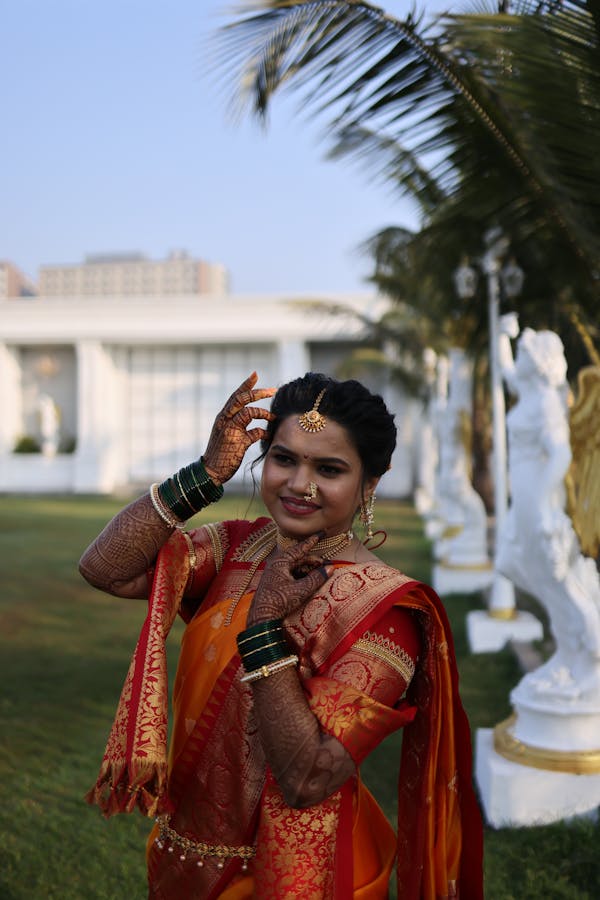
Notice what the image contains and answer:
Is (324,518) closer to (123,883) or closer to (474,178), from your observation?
(123,883)

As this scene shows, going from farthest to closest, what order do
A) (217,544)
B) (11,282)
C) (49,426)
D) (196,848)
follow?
(11,282) → (49,426) → (217,544) → (196,848)

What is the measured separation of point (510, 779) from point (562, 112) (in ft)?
8.54

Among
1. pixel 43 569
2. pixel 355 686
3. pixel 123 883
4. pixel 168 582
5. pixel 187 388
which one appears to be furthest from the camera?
pixel 187 388

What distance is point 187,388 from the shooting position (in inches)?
1049

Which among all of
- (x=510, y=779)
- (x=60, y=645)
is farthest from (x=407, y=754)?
(x=60, y=645)

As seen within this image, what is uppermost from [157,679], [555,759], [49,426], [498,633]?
[157,679]

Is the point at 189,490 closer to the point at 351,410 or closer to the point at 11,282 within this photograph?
the point at 351,410

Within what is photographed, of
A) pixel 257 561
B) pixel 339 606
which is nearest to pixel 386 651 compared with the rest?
pixel 339 606

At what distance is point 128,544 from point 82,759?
2.91 m

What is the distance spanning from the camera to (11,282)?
5531 centimetres

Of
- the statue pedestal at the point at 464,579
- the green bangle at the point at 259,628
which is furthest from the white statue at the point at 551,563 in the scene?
the statue pedestal at the point at 464,579

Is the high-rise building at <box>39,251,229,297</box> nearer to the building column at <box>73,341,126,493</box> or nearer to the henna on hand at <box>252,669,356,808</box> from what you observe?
the building column at <box>73,341,126,493</box>

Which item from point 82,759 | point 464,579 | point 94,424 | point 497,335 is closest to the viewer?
point 82,759

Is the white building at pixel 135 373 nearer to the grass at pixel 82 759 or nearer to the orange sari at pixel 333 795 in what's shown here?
the grass at pixel 82 759
